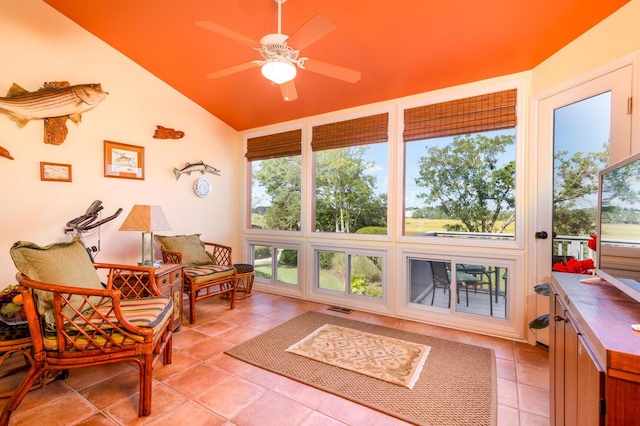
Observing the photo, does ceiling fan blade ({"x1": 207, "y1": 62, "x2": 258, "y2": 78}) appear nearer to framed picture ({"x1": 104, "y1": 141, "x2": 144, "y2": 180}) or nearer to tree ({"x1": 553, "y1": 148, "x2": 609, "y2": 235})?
framed picture ({"x1": 104, "y1": 141, "x2": 144, "y2": 180})

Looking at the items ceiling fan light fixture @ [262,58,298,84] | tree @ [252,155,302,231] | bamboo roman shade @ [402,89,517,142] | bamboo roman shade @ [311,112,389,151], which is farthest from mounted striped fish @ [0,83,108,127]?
bamboo roman shade @ [402,89,517,142]

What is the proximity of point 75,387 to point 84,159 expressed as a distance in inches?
87.5

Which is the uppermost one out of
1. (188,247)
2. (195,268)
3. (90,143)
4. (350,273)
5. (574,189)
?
(90,143)

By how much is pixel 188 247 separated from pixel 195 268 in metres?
0.37

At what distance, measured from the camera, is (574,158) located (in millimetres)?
2453

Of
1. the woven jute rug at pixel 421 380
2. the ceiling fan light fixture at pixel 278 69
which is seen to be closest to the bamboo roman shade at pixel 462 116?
the ceiling fan light fixture at pixel 278 69

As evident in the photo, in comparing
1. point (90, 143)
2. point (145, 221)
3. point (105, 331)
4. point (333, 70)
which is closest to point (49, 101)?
point (90, 143)

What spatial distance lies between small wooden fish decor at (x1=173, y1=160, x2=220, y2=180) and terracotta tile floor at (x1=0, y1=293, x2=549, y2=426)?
2.23 metres

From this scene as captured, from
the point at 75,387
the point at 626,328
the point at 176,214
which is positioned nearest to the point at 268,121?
the point at 176,214

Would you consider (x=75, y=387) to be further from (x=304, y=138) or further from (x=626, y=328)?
(x=304, y=138)

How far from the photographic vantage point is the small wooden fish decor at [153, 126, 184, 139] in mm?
3744

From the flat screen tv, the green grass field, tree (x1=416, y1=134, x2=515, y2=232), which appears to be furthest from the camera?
the green grass field

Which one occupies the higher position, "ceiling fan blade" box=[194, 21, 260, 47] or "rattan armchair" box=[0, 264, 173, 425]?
"ceiling fan blade" box=[194, 21, 260, 47]

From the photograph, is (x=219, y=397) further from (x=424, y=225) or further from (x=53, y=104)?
(x=53, y=104)
